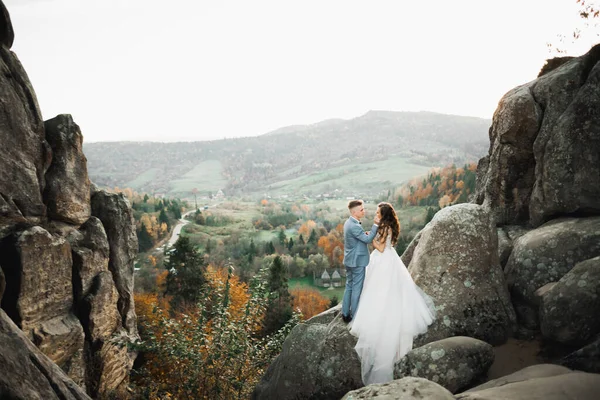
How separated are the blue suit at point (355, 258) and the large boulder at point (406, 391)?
378 cm

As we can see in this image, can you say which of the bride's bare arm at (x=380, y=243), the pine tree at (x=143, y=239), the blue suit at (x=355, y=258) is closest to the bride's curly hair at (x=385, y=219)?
the bride's bare arm at (x=380, y=243)

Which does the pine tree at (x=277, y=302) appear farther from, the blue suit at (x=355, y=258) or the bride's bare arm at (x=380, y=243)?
the bride's bare arm at (x=380, y=243)

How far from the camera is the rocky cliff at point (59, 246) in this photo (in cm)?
1484

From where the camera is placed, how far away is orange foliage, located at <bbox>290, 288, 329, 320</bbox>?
6417cm

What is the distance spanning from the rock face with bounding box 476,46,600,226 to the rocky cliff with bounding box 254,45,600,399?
0.10ft

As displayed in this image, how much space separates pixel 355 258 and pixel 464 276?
3061 mm

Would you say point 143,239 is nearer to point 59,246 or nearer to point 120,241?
point 120,241

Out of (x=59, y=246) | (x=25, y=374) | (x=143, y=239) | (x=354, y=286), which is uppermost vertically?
(x=59, y=246)

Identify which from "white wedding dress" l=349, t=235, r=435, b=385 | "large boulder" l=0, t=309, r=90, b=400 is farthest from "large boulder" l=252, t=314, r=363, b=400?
"large boulder" l=0, t=309, r=90, b=400

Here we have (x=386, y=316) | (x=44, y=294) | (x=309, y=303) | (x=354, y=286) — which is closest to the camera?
(x=386, y=316)

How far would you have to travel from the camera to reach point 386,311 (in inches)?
384

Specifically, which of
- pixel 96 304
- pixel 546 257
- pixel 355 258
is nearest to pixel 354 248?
pixel 355 258

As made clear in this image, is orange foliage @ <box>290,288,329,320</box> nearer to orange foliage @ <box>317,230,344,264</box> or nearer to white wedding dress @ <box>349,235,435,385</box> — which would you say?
orange foliage @ <box>317,230,344,264</box>

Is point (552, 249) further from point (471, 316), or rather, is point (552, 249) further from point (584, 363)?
point (584, 363)
